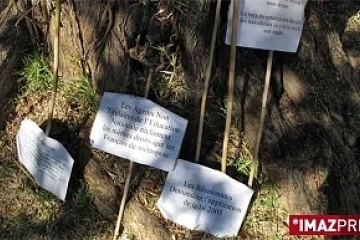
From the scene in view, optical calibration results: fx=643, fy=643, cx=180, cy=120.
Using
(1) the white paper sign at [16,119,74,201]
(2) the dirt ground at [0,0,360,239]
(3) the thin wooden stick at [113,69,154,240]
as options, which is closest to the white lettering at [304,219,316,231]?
(2) the dirt ground at [0,0,360,239]

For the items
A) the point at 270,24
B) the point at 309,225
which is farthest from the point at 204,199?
the point at 270,24

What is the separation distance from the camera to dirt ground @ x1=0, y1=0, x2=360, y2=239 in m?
2.12

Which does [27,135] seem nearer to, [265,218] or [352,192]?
[265,218]

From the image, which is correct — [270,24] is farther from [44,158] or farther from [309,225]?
[44,158]

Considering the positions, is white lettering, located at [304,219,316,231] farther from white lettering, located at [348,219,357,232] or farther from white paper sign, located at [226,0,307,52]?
white paper sign, located at [226,0,307,52]

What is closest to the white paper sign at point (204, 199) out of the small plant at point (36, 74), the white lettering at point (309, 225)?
the white lettering at point (309, 225)

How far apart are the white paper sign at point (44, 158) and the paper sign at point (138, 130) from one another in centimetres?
13

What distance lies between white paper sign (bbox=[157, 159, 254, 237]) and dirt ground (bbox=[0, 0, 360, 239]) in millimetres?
51

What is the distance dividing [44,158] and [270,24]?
901 millimetres

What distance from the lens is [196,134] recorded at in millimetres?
2234

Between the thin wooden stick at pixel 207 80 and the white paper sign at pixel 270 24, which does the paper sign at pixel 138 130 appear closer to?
the thin wooden stick at pixel 207 80

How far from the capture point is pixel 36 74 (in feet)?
7.69

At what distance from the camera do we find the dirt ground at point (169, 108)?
2.12 metres

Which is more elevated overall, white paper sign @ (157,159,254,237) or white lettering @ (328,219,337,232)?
white paper sign @ (157,159,254,237)
